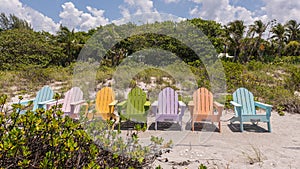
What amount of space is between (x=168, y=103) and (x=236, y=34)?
20.5 m

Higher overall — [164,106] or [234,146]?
[164,106]

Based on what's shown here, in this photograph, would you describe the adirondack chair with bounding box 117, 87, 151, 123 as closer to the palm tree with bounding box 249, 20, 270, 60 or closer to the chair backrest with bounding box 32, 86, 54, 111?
the chair backrest with bounding box 32, 86, 54, 111

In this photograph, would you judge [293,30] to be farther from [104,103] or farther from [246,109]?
[104,103]

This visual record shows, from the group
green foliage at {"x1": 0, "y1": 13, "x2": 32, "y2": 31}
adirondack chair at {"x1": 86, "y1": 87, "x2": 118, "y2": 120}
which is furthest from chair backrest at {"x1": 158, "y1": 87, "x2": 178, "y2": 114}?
green foliage at {"x1": 0, "y1": 13, "x2": 32, "y2": 31}

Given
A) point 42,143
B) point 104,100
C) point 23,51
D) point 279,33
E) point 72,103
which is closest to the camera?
point 42,143

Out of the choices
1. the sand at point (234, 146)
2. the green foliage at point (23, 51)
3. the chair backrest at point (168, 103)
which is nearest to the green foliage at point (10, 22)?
the green foliage at point (23, 51)

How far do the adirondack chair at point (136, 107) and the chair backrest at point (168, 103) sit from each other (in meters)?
0.25

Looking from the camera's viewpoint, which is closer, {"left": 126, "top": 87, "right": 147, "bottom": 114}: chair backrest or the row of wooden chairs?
the row of wooden chairs

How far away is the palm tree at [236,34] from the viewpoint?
2242 centimetres

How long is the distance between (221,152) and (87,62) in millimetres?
5390

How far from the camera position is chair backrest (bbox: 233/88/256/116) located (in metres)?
4.44

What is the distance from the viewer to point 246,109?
4.46 m

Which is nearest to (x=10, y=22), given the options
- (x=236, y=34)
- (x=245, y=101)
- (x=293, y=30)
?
(x=236, y=34)

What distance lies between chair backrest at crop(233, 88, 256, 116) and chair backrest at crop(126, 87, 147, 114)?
1832 millimetres
